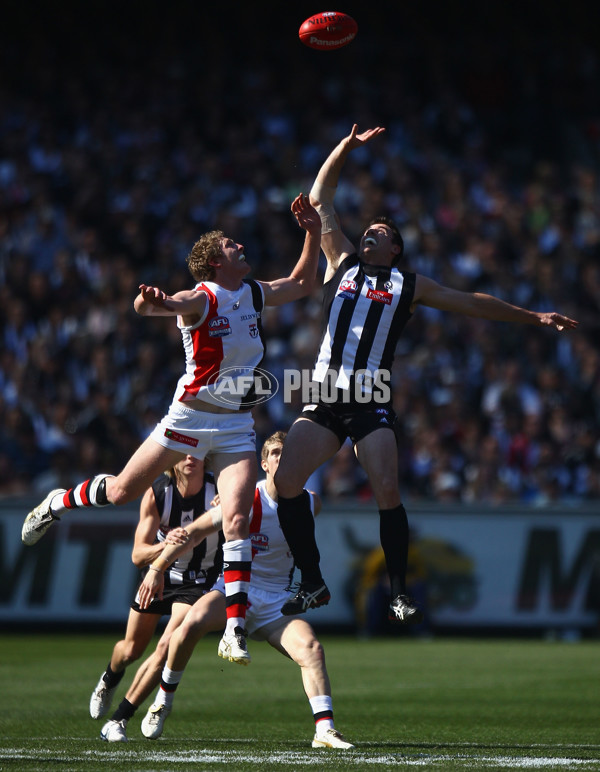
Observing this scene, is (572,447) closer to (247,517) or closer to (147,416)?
(147,416)

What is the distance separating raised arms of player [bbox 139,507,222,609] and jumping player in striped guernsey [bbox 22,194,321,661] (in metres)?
0.33

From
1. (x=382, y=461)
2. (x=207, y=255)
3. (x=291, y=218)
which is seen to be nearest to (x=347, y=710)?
(x=382, y=461)

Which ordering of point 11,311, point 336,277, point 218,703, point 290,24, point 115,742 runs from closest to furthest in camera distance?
point 115,742 → point 336,277 → point 218,703 → point 11,311 → point 290,24

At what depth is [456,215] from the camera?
1977 centimetres

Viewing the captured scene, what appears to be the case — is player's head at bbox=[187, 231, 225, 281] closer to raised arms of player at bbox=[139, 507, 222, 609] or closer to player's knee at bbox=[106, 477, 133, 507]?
player's knee at bbox=[106, 477, 133, 507]

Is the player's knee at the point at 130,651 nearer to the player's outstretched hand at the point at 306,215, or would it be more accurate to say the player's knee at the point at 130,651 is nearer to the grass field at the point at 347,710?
the grass field at the point at 347,710

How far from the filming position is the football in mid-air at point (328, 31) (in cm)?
861

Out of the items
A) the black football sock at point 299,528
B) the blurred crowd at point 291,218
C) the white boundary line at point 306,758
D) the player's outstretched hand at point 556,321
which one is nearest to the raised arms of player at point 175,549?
the black football sock at point 299,528

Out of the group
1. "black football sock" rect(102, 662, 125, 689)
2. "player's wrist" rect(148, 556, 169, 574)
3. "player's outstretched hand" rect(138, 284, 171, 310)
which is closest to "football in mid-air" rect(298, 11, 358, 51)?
"player's outstretched hand" rect(138, 284, 171, 310)

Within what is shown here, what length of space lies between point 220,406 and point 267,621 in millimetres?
1557

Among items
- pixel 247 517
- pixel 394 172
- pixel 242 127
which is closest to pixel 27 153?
pixel 242 127

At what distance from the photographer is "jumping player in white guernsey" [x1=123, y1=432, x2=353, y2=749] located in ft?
25.3

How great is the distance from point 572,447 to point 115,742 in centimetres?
1046

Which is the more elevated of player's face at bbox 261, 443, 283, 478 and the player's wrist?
player's face at bbox 261, 443, 283, 478
